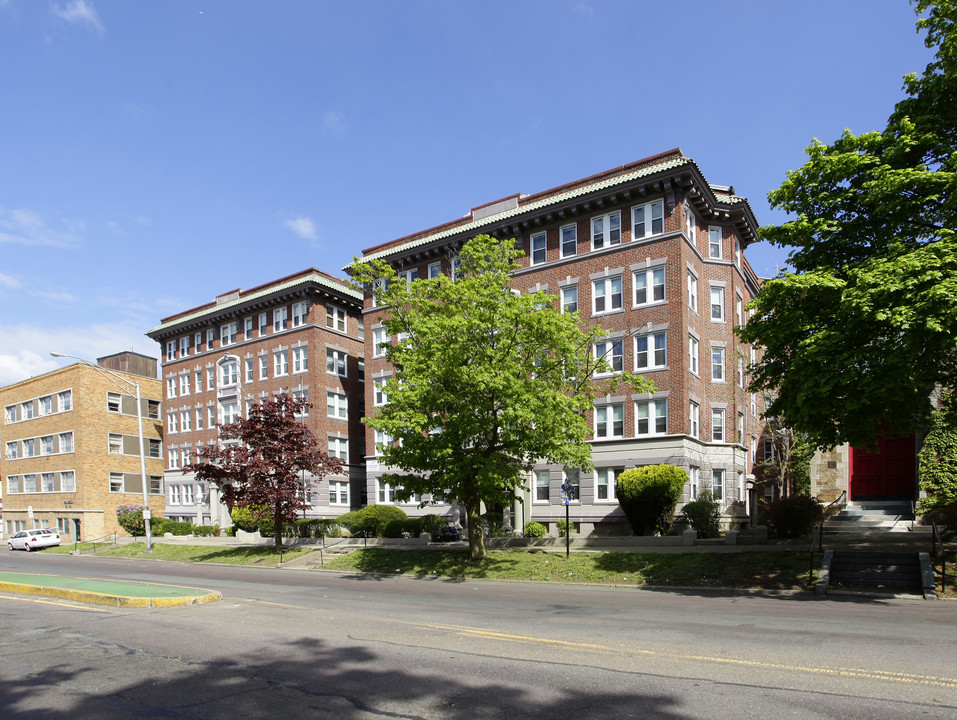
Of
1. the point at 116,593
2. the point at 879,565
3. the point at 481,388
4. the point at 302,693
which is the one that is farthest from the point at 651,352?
the point at 302,693

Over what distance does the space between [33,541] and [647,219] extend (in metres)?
47.8

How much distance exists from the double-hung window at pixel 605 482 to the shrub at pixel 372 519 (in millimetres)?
10819

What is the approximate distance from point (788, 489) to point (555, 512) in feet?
46.7

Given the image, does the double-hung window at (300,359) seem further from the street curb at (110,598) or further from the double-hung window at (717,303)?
the street curb at (110,598)

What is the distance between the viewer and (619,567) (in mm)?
22641

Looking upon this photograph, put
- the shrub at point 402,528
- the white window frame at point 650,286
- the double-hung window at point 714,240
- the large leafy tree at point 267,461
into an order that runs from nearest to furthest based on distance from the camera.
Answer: the large leafy tree at point 267,461, the white window frame at point 650,286, the shrub at point 402,528, the double-hung window at point 714,240

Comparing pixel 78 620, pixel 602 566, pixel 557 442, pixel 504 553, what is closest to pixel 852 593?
pixel 602 566

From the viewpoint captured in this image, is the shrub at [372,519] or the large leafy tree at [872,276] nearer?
the large leafy tree at [872,276]

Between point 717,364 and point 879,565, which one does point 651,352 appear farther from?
point 879,565

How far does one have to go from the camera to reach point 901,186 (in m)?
15.9

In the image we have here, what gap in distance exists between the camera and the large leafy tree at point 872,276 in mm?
14484

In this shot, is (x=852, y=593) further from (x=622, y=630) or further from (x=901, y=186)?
(x=901, y=186)

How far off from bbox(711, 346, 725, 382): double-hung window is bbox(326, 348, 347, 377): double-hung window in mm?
27047

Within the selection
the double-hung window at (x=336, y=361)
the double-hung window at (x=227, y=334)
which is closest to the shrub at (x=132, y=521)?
the double-hung window at (x=227, y=334)
